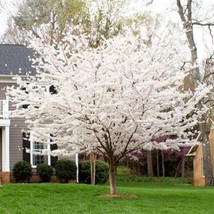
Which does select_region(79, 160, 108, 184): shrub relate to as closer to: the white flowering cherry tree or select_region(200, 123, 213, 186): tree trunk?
select_region(200, 123, 213, 186): tree trunk

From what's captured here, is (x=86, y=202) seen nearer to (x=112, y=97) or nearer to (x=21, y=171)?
(x=112, y=97)

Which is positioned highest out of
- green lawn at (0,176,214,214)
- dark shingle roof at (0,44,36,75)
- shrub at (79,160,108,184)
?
dark shingle roof at (0,44,36,75)

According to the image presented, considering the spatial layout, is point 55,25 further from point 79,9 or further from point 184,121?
point 184,121

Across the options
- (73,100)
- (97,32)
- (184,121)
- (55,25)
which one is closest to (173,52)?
(184,121)

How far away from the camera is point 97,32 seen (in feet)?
86.3

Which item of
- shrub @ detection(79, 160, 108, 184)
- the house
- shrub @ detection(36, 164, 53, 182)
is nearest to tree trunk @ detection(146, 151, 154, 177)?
the house

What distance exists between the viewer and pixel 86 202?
12.5 metres

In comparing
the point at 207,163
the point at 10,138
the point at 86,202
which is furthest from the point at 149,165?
the point at 86,202

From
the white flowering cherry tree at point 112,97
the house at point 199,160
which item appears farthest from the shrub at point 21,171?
the house at point 199,160

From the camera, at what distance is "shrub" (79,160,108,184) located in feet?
76.5

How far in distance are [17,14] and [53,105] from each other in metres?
23.3

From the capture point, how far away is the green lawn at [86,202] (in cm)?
1134

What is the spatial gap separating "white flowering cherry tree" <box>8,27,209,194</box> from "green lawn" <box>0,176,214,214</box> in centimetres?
117

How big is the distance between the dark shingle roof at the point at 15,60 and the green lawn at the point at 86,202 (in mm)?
9290
